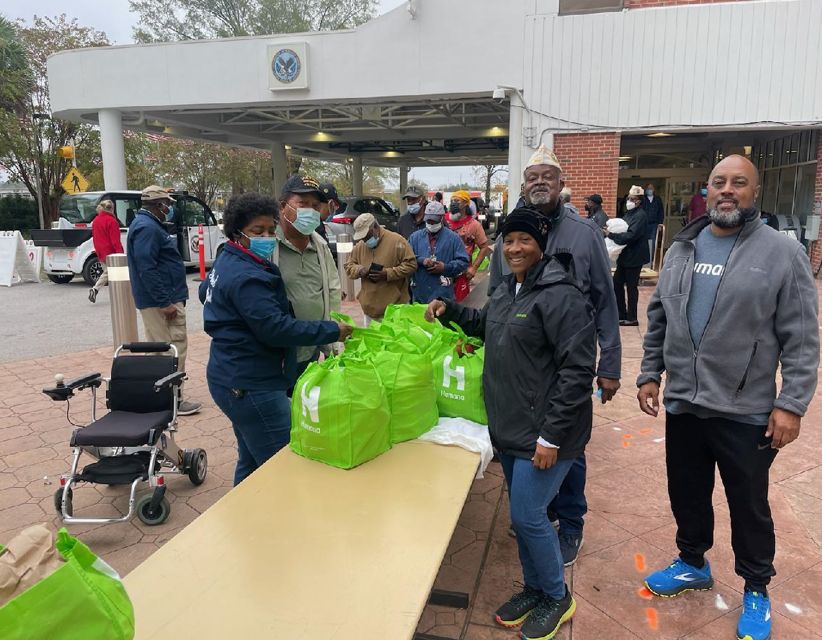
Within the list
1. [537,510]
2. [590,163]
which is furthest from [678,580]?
[590,163]

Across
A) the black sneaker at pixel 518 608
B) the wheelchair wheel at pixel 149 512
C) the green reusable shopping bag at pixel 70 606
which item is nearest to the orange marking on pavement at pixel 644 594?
the black sneaker at pixel 518 608

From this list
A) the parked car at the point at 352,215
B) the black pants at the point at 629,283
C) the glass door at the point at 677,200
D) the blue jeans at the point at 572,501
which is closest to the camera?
the blue jeans at the point at 572,501

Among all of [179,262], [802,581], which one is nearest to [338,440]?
[802,581]

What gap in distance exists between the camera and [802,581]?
9.27 feet

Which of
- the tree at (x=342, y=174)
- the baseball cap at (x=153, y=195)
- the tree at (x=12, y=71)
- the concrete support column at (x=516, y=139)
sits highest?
the tree at (x=12, y=71)

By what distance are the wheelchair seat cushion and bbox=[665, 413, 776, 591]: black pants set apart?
2.78 meters

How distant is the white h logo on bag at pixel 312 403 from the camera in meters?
2.51

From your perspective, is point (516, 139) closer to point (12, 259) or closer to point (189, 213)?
point (189, 213)

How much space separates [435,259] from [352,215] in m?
11.0

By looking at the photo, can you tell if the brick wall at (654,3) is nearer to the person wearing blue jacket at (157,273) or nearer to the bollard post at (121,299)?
the person wearing blue jacket at (157,273)

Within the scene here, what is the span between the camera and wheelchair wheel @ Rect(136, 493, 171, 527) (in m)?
3.40

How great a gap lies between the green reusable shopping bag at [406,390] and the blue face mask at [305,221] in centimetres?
91

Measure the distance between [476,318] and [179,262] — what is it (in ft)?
10.2

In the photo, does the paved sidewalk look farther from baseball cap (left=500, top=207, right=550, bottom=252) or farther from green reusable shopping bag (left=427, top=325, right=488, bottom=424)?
baseball cap (left=500, top=207, right=550, bottom=252)
